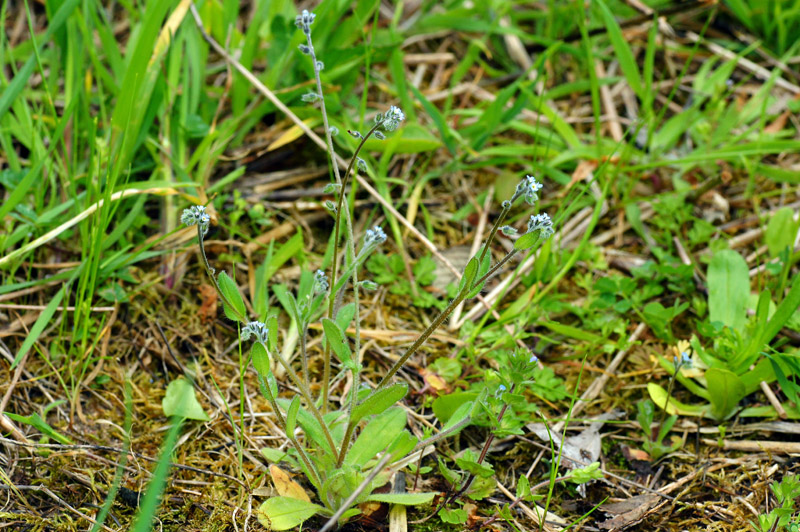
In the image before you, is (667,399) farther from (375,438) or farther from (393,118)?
(393,118)

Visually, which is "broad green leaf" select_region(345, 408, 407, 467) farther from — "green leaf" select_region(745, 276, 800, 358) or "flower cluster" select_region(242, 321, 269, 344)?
"green leaf" select_region(745, 276, 800, 358)

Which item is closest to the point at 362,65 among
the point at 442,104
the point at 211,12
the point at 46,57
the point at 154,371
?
the point at 442,104

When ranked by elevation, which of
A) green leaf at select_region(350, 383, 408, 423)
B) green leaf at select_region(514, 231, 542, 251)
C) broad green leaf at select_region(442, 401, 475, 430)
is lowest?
broad green leaf at select_region(442, 401, 475, 430)

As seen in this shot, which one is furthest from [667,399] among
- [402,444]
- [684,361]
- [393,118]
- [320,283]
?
[393,118]

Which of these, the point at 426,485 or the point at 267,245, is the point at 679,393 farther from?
→ the point at 267,245

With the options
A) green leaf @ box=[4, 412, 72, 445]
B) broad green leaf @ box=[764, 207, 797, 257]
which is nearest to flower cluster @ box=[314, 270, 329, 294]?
green leaf @ box=[4, 412, 72, 445]

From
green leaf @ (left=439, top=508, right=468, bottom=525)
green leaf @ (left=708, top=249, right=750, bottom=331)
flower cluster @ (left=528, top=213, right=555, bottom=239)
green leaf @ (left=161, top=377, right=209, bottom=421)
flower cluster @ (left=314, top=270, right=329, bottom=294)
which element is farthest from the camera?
green leaf @ (left=708, top=249, right=750, bottom=331)
